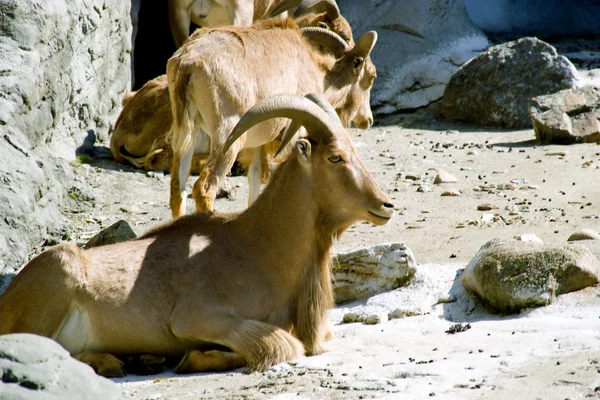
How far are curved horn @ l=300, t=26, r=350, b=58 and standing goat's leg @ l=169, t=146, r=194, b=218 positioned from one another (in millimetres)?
2052

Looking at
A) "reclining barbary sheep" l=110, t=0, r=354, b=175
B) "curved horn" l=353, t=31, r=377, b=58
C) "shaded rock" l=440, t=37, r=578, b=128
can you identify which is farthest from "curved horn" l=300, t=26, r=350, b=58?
"shaded rock" l=440, t=37, r=578, b=128

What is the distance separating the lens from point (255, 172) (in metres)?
8.19

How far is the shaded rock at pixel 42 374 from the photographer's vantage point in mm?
3438

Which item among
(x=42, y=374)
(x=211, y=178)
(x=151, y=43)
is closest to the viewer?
(x=42, y=374)

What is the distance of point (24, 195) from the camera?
6891 mm

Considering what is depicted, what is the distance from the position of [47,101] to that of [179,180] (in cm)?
190

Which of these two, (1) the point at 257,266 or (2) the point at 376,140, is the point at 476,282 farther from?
(2) the point at 376,140

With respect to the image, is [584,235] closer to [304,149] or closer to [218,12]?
[304,149]

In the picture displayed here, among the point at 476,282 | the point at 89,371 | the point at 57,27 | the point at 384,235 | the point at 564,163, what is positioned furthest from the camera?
the point at 564,163

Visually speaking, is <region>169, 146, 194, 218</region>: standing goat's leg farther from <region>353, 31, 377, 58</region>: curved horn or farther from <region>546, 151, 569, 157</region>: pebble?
<region>546, 151, 569, 157</region>: pebble

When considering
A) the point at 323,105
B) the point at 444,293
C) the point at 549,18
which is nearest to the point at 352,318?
the point at 444,293

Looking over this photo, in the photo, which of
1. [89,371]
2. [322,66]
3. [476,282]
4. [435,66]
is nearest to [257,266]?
[476,282]

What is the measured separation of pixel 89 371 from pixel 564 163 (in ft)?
24.1

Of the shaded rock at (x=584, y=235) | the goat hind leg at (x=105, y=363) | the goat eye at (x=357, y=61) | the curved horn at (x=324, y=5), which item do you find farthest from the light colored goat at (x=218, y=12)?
the goat hind leg at (x=105, y=363)
